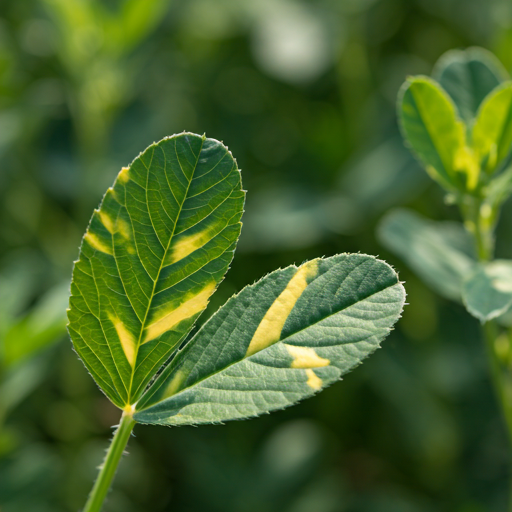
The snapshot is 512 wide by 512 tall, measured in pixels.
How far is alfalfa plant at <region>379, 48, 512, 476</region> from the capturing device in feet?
2.44

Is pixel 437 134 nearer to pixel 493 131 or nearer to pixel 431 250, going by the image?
pixel 493 131

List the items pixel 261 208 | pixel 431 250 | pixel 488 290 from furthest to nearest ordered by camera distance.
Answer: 1. pixel 261 208
2. pixel 431 250
3. pixel 488 290

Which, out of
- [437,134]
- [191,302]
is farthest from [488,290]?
[191,302]

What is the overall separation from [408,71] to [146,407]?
1.73 metres

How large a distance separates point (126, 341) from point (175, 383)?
0.06 metres

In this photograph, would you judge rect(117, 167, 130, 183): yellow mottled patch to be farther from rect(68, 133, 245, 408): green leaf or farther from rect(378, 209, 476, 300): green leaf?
rect(378, 209, 476, 300): green leaf

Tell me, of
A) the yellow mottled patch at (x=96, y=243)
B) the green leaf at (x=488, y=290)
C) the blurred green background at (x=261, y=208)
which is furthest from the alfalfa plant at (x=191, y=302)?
the blurred green background at (x=261, y=208)

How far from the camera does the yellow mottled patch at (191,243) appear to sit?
0.54 meters

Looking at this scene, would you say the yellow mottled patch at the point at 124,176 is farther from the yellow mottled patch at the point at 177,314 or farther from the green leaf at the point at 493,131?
the green leaf at the point at 493,131

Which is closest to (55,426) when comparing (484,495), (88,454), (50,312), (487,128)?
(88,454)

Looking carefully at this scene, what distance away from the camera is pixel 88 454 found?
1.62 m

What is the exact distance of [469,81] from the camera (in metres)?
0.92

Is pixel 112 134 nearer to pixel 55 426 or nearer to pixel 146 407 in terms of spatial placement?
pixel 55 426

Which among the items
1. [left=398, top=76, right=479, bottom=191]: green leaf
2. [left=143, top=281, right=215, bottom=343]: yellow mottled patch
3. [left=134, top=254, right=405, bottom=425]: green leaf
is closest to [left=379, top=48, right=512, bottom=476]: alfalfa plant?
[left=398, top=76, right=479, bottom=191]: green leaf
